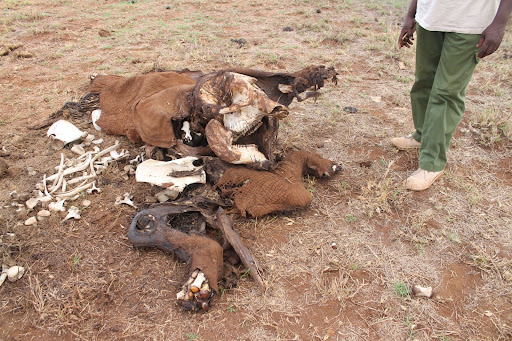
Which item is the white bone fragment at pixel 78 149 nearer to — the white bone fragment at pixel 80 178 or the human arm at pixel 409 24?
the white bone fragment at pixel 80 178

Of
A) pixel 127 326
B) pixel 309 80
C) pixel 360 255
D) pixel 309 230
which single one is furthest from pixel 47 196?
pixel 360 255

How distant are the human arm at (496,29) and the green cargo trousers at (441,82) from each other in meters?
0.12

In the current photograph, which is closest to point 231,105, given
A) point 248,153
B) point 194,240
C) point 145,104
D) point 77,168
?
point 248,153

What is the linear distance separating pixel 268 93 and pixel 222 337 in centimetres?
194

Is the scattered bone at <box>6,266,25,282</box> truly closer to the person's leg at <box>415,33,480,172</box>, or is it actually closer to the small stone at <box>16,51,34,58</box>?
the person's leg at <box>415,33,480,172</box>

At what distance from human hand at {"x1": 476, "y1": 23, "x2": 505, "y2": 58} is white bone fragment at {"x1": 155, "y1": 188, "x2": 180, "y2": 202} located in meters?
2.54

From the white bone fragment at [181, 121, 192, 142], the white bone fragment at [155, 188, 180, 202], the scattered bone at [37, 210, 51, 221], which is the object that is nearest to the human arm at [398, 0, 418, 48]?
the white bone fragment at [181, 121, 192, 142]

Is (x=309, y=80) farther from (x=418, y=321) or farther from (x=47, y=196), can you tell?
(x=47, y=196)

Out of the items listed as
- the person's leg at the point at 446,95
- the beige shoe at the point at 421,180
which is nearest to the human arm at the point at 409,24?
the person's leg at the point at 446,95

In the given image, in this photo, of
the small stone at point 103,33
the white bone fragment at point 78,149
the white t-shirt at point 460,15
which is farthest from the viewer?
the small stone at point 103,33

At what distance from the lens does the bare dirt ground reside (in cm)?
219

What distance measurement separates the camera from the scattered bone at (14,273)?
7.91 ft

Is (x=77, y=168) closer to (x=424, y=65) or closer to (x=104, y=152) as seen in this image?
(x=104, y=152)

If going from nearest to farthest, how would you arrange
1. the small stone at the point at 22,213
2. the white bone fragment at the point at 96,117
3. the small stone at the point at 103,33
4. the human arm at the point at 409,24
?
the small stone at the point at 22,213
the human arm at the point at 409,24
the white bone fragment at the point at 96,117
the small stone at the point at 103,33
